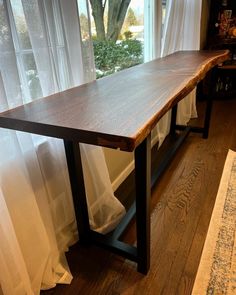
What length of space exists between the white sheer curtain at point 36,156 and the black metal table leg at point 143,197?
0.38 meters

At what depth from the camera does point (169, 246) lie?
137 centimetres

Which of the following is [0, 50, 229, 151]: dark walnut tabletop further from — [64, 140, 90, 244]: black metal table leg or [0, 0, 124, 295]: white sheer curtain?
[64, 140, 90, 244]: black metal table leg

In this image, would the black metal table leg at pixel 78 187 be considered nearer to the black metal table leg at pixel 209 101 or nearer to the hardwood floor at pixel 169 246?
the hardwood floor at pixel 169 246

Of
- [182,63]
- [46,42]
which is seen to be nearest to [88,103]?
[46,42]

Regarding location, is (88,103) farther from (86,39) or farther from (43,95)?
(86,39)

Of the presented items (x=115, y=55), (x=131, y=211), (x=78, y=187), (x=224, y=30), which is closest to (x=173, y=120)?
(x=115, y=55)

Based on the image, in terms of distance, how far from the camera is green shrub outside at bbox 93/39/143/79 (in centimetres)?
166

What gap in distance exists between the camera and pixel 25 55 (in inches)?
37.8

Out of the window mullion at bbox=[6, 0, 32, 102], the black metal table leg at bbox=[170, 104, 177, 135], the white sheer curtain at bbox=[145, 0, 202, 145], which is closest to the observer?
the window mullion at bbox=[6, 0, 32, 102]

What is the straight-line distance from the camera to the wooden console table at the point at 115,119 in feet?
2.39

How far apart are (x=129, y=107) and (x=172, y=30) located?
1.86 meters

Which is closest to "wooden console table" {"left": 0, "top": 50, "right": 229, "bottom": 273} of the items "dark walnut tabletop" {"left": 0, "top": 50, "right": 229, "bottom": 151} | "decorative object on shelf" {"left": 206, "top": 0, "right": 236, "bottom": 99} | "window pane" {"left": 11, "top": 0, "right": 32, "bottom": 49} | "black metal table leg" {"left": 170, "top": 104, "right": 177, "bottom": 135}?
"dark walnut tabletop" {"left": 0, "top": 50, "right": 229, "bottom": 151}

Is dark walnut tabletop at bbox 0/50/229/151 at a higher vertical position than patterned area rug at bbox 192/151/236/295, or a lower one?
higher

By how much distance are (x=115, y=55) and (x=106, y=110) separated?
1.14 metres
